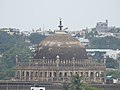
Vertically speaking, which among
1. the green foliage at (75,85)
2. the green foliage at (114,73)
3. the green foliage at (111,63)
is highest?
the green foliage at (111,63)

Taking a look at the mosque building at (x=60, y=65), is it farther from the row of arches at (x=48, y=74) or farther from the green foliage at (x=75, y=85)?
the green foliage at (x=75, y=85)

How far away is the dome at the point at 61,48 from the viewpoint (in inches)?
3809

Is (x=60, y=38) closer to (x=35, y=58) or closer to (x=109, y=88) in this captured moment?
(x=35, y=58)

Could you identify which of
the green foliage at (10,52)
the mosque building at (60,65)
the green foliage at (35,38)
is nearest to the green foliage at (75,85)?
the mosque building at (60,65)

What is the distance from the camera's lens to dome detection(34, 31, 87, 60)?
96750 millimetres

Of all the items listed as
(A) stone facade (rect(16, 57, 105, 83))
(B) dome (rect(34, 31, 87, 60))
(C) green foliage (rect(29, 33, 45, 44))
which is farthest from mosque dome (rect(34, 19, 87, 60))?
(C) green foliage (rect(29, 33, 45, 44))

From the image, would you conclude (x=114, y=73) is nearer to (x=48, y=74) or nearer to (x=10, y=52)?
(x=48, y=74)

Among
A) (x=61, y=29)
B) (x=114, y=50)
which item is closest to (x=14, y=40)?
(x=114, y=50)

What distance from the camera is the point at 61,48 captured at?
9769 cm

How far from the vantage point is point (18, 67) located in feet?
323

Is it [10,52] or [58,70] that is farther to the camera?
[10,52]

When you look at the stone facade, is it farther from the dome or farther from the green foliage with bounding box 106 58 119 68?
the green foliage with bounding box 106 58 119 68

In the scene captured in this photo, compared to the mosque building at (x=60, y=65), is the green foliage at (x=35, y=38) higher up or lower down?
higher up

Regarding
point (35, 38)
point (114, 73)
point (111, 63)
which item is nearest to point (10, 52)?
point (111, 63)
